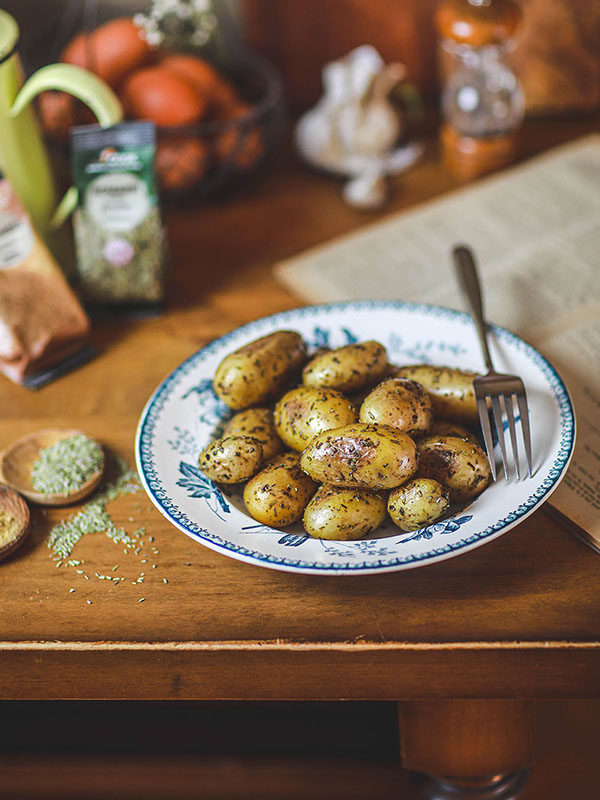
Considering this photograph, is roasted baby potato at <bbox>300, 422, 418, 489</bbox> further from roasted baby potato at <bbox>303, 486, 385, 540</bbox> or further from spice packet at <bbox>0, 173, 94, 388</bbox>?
spice packet at <bbox>0, 173, 94, 388</bbox>

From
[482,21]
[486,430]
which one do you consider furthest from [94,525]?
[482,21]

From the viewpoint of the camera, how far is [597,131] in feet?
4.38

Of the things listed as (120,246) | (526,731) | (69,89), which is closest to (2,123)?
(69,89)

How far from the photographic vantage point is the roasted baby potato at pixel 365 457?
63 cm

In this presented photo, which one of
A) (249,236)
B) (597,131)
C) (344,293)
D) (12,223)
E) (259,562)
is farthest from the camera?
(597,131)

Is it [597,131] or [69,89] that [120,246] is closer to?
[69,89]

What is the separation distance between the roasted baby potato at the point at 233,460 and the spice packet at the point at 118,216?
362mm

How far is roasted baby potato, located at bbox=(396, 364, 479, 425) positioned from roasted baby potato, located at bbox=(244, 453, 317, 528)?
0.15m

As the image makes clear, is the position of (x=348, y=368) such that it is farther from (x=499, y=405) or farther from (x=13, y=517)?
(x=13, y=517)

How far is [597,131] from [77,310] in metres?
0.92

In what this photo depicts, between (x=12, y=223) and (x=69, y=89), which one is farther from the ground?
(x=69, y=89)

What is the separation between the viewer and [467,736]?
0.76 m

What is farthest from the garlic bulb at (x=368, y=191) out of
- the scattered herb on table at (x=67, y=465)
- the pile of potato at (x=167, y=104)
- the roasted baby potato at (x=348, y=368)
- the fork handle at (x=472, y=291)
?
the scattered herb on table at (x=67, y=465)

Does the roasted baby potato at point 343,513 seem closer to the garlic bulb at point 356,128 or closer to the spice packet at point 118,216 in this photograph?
the spice packet at point 118,216
